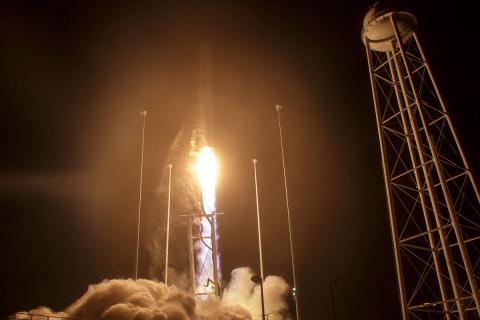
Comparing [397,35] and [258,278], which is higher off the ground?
[397,35]

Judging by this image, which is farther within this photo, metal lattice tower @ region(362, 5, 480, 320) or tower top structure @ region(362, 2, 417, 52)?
tower top structure @ region(362, 2, 417, 52)

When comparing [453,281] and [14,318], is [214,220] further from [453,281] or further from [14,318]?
[453,281]

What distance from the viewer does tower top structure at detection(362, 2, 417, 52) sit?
2398cm

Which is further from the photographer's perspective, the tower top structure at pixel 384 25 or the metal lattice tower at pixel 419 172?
the tower top structure at pixel 384 25

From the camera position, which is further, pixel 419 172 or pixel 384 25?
pixel 384 25

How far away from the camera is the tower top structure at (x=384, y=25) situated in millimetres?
23984

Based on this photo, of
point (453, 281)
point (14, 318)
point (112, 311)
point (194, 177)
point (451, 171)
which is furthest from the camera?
point (194, 177)

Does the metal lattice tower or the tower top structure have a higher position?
the tower top structure

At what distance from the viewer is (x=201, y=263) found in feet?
131

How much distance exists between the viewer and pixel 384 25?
24266mm

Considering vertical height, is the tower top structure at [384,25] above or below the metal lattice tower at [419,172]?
above

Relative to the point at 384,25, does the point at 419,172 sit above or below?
below

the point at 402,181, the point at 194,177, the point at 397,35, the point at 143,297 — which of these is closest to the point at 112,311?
the point at 143,297

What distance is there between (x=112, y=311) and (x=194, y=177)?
15527 mm
